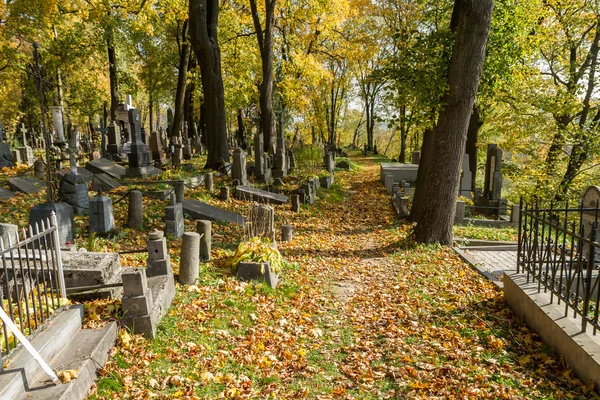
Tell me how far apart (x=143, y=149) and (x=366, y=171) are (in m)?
16.5

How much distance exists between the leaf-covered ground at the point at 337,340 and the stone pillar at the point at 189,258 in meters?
0.21

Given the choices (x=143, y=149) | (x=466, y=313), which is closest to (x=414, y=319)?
(x=466, y=313)

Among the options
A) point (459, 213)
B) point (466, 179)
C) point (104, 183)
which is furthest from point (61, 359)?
point (466, 179)

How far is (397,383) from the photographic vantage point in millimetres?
4242

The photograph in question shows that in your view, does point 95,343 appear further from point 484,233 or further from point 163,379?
point 484,233

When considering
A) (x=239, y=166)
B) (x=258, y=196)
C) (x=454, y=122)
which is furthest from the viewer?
(x=239, y=166)

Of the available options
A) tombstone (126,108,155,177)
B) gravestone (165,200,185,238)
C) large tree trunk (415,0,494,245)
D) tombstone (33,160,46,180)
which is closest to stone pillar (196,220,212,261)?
gravestone (165,200,185,238)

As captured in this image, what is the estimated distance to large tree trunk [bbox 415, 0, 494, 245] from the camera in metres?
8.11

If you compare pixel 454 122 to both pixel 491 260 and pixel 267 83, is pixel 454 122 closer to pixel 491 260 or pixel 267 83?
pixel 491 260

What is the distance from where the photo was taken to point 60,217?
7031 millimetres

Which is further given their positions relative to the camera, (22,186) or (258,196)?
(258,196)

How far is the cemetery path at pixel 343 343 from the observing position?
4.04 metres

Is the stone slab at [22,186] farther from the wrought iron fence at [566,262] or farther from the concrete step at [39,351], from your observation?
the wrought iron fence at [566,262]

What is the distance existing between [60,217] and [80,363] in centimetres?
427
